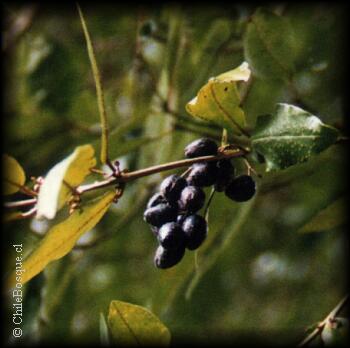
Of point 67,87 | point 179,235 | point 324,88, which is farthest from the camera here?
point 67,87

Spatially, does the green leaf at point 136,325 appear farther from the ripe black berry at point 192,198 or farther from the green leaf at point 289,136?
the green leaf at point 289,136

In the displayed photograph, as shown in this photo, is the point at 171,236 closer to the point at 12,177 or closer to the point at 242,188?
the point at 242,188

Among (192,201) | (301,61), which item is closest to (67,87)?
(301,61)

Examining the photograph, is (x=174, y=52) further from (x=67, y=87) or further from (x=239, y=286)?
(x=239, y=286)

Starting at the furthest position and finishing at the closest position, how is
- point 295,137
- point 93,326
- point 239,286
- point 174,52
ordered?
point 239,286 → point 93,326 → point 174,52 → point 295,137

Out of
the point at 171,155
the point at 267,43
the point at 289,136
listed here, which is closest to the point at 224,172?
the point at 289,136

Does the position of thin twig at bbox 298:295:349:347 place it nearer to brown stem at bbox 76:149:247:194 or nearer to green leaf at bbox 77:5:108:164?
brown stem at bbox 76:149:247:194
